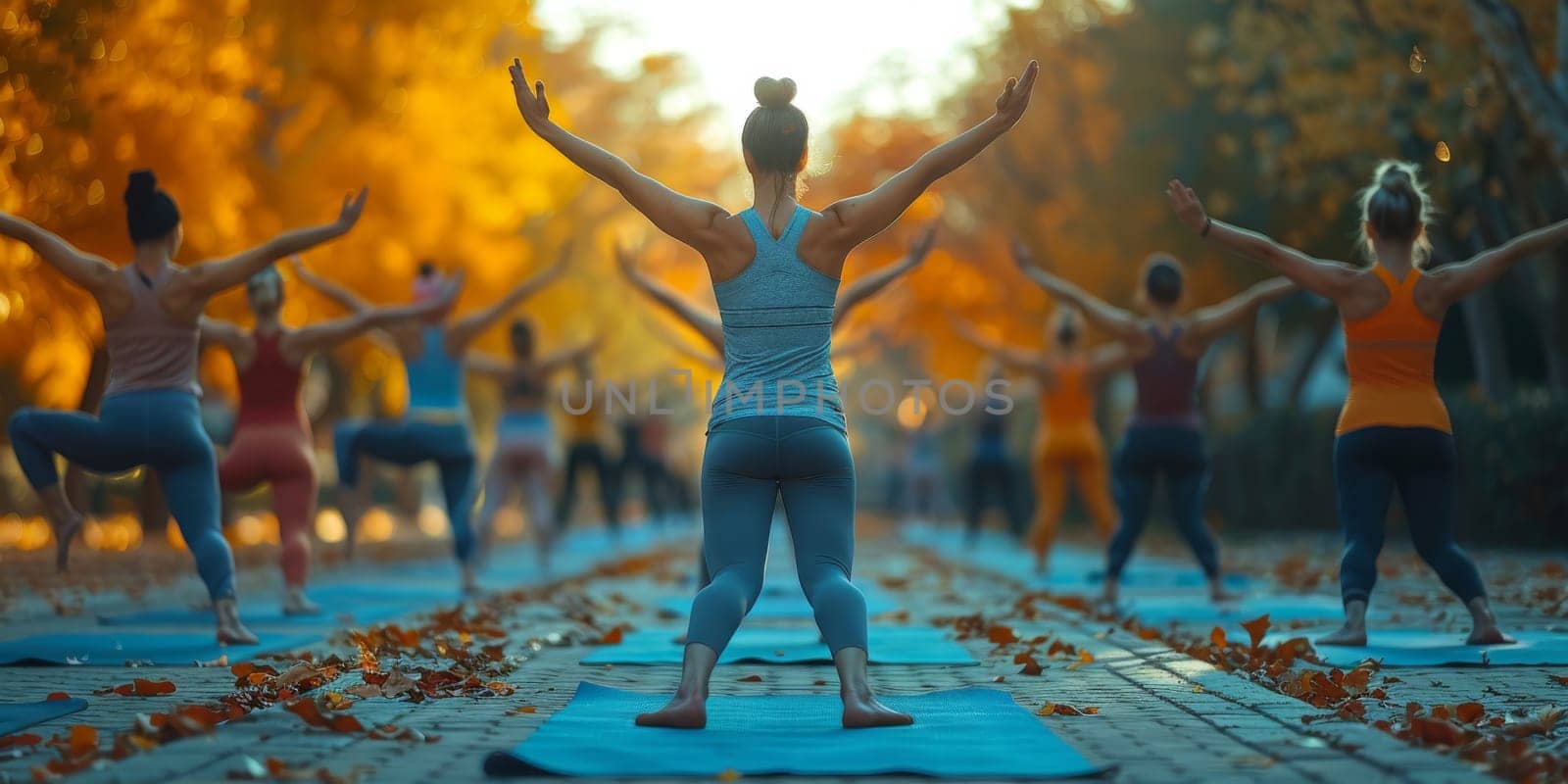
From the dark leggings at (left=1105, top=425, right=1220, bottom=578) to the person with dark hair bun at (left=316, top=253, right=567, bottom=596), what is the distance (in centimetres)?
437

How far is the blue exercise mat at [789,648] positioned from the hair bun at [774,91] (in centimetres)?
304

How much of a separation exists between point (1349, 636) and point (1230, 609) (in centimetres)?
273

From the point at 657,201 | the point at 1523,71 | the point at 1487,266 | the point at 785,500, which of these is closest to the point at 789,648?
the point at 785,500

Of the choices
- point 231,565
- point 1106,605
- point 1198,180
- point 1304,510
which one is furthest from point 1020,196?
point 231,565

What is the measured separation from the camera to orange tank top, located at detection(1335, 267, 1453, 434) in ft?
27.5

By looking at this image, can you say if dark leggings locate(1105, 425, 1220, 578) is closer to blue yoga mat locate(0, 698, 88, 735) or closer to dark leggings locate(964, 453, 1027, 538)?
blue yoga mat locate(0, 698, 88, 735)

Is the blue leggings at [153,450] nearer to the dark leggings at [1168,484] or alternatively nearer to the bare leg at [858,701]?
the bare leg at [858,701]

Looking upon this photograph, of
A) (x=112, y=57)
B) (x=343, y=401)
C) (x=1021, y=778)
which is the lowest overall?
(x=1021, y=778)

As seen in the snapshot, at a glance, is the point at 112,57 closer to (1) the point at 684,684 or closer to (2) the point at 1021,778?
(1) the point at 684,684

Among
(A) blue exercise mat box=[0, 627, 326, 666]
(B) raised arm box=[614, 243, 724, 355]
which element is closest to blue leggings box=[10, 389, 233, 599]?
(A) blue exercise mat box=[0, 627, 326, 666]

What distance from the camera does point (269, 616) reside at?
1077 centimetres

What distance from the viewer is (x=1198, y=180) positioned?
24453 mm

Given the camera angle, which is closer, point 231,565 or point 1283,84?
point 231,565

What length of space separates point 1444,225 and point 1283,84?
2623mm
